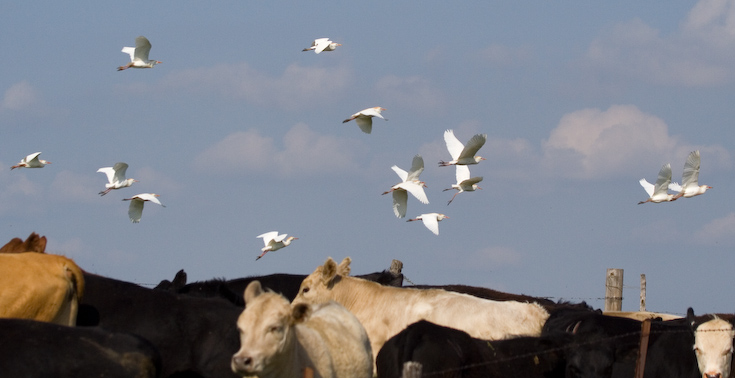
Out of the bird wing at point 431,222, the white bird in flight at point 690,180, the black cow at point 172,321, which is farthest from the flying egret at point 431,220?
the black cow at point 172,321

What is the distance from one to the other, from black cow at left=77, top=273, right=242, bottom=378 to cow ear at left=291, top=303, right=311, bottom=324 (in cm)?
136

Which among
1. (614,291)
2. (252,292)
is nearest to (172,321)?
(252,292)

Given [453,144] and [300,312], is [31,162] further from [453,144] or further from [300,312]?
[300,312]

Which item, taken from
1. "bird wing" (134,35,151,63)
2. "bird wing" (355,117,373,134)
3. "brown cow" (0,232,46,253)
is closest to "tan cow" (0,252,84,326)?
"brown cow" (0,232,46,253)

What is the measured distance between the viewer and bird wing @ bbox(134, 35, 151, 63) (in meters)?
26.5

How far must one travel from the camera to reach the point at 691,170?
2803cm

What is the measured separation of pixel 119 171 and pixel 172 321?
17835 mm

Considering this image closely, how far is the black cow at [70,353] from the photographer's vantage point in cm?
720

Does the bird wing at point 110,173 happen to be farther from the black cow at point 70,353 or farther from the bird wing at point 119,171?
the black cow at point 70,353

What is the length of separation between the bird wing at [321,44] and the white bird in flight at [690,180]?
992cm

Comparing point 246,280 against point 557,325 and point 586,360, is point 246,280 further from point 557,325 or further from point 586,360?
point 586,360

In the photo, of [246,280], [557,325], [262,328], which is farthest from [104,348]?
[246,280]

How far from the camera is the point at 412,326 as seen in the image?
9.83 metres

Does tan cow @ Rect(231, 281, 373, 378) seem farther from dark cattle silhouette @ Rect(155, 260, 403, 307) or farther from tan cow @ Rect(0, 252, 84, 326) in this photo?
dark cattle silhouette @ Rect(155, 260, 403, 307)
